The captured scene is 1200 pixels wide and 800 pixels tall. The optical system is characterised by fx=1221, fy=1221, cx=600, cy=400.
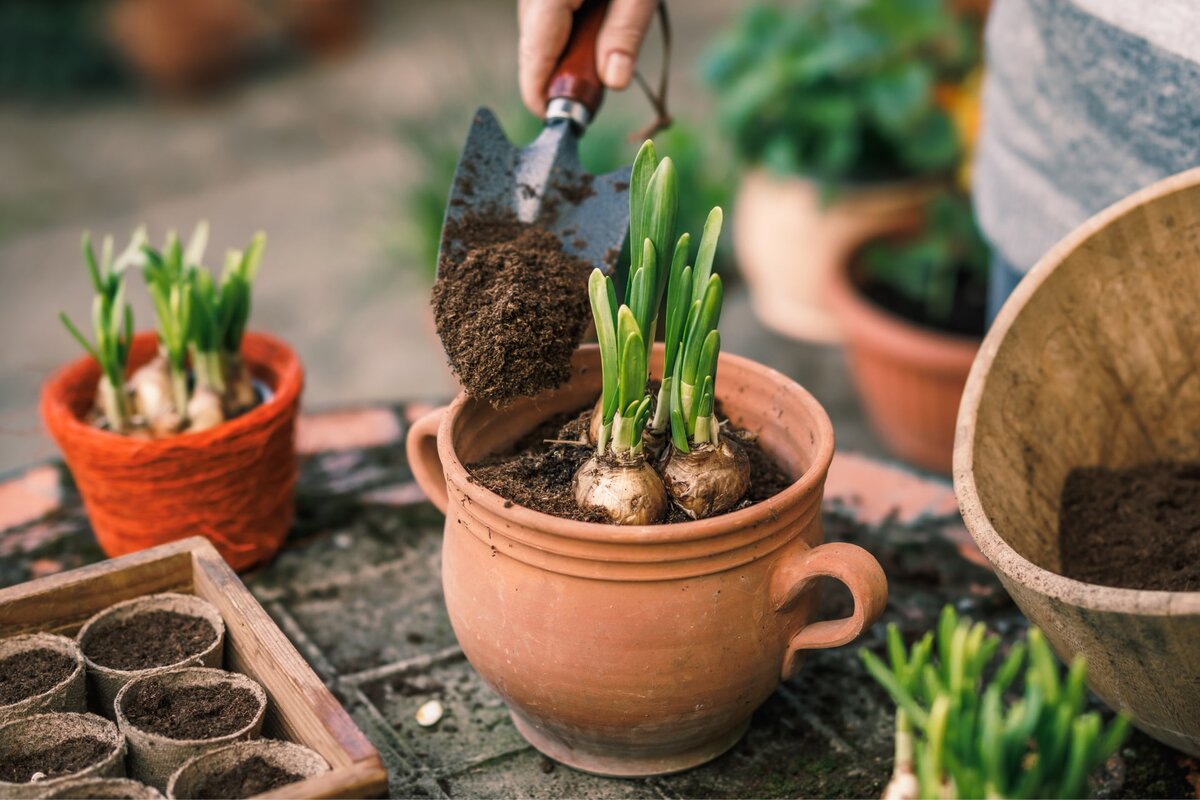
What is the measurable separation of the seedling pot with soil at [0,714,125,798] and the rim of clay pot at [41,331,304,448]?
1.39 ft

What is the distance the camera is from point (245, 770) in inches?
38.3

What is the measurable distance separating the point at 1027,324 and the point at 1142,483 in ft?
0.76

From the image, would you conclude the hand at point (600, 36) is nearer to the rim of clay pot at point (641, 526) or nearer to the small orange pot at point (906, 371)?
the rim of clay pot at point (641, 526)

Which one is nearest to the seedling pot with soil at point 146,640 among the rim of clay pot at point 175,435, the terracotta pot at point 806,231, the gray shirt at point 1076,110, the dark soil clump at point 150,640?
the dark soil clump at point 150,640

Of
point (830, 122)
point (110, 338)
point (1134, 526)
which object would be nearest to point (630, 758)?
point (1134, 526)

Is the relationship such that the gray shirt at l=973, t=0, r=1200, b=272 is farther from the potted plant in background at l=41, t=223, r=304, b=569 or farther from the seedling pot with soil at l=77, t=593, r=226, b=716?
the seedling pot with soil at l=77, t=593, r=226, b=716

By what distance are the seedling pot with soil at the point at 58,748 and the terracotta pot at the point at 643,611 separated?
32 cm

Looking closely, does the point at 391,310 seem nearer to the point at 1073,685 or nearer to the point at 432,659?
the point at 432,659

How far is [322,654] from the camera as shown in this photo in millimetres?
1372

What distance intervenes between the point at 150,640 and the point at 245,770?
243 millimetres

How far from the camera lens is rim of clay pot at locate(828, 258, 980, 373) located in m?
2.48

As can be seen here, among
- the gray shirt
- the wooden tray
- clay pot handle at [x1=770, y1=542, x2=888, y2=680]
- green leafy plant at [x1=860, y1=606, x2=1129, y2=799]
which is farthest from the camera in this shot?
the gray shirt

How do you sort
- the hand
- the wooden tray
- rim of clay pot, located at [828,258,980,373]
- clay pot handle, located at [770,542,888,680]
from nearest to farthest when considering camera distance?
the wooden tray < clay pot handle, located at [770,542,888,680] < the hand < rim of clay pot, located at [828,258,980,373]

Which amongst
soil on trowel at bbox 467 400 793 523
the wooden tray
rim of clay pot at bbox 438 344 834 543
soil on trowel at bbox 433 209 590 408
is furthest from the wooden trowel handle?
the wooden tray
